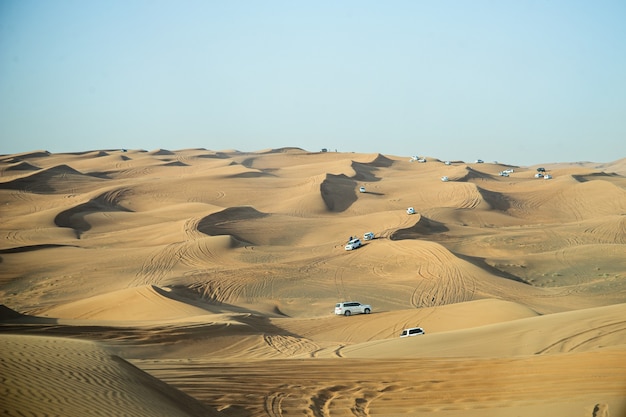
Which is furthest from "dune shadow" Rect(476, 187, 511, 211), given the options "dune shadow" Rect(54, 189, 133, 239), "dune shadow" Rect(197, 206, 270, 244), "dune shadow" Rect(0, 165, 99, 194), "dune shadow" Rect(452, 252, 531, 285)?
"dune shadow" Rect(0, 165, 99, 194)

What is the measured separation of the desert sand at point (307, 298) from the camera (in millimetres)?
11641

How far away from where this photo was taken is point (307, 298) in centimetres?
3322

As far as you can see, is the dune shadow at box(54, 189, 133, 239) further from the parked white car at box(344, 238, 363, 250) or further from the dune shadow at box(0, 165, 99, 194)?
the parked white car at box(344, 238, 363, 250)

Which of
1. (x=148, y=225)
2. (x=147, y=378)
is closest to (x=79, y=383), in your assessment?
(x=147, y=378)

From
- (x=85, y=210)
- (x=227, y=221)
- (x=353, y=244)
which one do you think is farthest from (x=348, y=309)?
(x=85, y=210)

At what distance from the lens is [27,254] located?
40906 millimetres

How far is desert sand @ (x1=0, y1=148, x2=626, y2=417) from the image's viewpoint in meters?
11.6

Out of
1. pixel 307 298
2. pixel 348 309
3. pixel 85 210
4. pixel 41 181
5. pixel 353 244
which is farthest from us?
pixel 41 181

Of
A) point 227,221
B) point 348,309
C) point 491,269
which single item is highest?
point 227,221

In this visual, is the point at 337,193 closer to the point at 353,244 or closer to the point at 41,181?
the point at 353,244

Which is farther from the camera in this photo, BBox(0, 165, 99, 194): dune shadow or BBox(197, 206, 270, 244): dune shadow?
BBox(0, 165, 99, 194): dune shadow

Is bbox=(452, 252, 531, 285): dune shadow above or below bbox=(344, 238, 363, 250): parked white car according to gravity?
below

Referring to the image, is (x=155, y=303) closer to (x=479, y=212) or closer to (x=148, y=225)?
(x=148, y=225)

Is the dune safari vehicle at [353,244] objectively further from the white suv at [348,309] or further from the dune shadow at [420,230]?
the white suv at [348,309]
